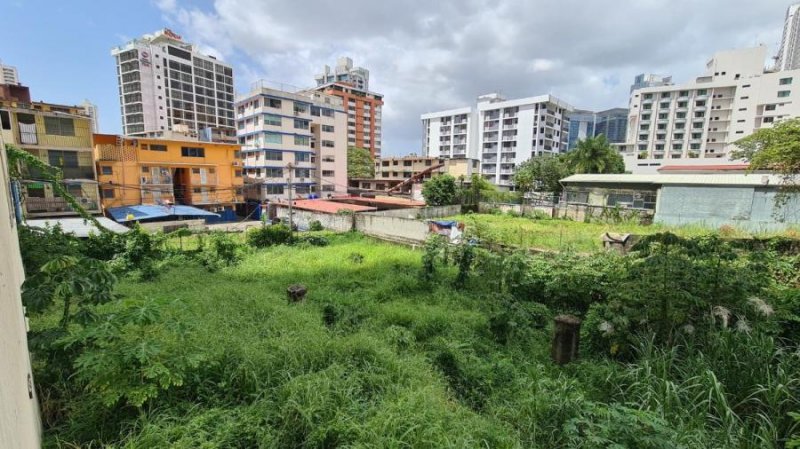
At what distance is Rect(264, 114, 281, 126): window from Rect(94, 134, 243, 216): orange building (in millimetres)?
6675

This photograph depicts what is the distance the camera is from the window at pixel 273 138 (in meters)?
34.8

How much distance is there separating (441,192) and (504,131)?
36.0 meters

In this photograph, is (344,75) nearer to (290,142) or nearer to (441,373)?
(290,142)

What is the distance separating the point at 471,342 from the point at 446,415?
7.00 ft

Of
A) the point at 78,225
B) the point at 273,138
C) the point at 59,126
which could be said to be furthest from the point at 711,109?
the point at 59,126

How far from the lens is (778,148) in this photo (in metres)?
8.63

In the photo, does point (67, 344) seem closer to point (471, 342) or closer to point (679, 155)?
point (471, 342)

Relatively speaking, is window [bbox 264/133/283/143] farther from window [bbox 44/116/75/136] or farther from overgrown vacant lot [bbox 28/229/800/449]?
overgrown vacant lot [bbox 28/229/800/449]

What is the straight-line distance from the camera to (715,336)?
408 cm

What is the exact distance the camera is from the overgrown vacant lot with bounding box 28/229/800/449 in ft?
8.60

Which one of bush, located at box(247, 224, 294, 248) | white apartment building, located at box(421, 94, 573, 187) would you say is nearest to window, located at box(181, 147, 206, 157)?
bush, located at box(247, 224, 294, 248)

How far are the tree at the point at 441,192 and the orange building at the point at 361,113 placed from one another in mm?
36228

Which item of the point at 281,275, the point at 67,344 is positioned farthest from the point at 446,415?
the point at 281,275

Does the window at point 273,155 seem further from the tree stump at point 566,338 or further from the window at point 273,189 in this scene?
the tree stump at point 566,338
